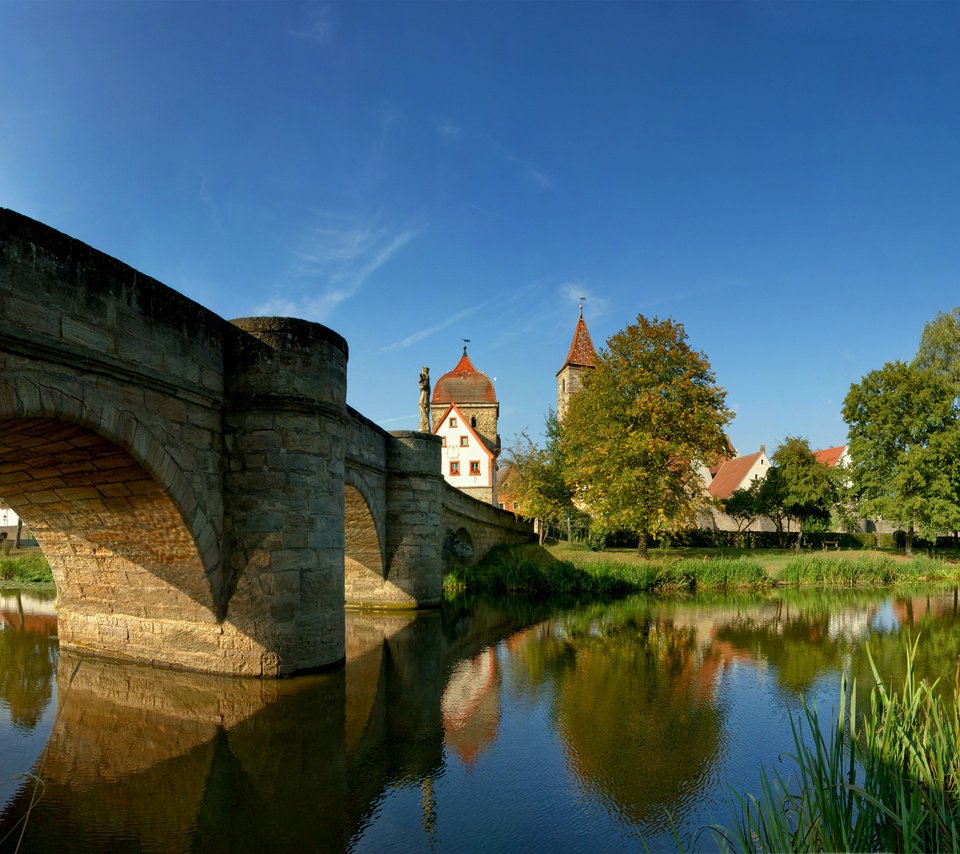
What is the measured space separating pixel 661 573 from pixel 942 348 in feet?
74.5

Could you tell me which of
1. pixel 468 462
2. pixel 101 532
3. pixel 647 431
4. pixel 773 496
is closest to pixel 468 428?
pixel 468 462

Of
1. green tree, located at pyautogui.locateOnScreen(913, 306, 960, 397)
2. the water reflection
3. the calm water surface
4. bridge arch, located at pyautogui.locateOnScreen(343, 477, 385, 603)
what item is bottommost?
the calm water surface

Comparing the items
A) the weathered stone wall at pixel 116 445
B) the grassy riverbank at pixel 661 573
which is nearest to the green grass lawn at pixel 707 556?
the grassy riverbank at pixel 661 573

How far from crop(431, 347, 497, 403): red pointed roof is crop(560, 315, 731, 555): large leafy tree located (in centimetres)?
2553

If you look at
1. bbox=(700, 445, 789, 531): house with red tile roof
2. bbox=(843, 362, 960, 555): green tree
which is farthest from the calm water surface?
bbox=(700, 445, 789, 531): house with red tile roof

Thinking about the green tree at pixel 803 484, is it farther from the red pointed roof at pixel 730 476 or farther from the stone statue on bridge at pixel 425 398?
the stone statue on bridge at pixel 425 398

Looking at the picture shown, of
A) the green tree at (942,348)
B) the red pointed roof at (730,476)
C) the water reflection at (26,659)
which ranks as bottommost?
the water reflection at (26,659)

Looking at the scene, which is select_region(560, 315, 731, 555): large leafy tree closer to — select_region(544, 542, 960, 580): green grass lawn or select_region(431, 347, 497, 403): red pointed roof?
select_region(544, 542, 960, 580): green grass lawn

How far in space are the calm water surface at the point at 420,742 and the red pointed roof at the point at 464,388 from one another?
1610 inches

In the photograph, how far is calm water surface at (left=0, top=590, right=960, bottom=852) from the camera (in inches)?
180

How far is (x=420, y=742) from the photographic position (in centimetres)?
645

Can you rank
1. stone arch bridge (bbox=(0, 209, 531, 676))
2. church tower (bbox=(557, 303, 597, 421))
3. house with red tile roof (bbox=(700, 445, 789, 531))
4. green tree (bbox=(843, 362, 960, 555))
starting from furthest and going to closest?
church tower (bbox=(557, 303, 597, 421)), house with red tile roof (bbox=(700, 445, 789, 531)), green tree (bbox=(843, 362, 960, 555)), stone arch bridge (bbox=(0, 209, 531, 676))

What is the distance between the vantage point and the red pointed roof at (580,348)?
46.7 metres

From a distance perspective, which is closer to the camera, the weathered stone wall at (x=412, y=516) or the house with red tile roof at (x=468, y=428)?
the weathered stone wall at (x=412, y=516)
